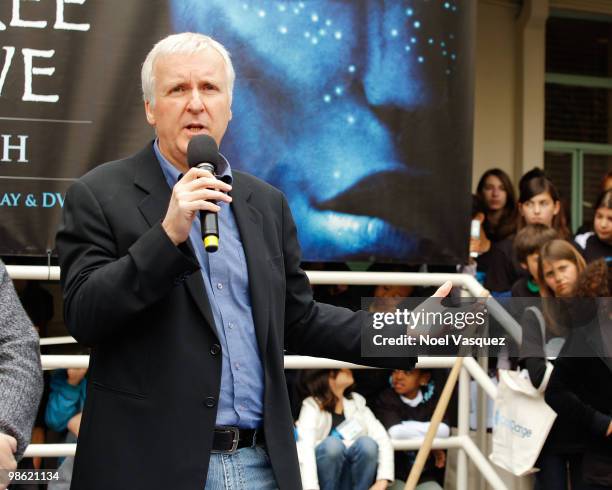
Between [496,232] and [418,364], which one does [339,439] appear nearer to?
[418,364]

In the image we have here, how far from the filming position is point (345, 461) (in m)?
5.02

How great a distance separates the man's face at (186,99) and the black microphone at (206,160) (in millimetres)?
81

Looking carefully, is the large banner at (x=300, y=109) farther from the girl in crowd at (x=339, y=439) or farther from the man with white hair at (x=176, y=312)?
the man with white hair at (x=176, y=312)

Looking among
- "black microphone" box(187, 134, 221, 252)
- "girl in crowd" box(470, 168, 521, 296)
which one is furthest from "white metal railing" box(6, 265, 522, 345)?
"black microphone" box(187, 134, 221, 252)

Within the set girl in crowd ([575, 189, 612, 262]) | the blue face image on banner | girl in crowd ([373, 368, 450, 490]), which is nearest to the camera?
the blue face image on banner

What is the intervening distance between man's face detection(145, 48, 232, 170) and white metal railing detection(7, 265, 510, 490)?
7.07 ft

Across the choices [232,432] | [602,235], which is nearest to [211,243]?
[232,432]

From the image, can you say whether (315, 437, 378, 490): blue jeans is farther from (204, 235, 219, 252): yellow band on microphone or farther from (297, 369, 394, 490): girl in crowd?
(204, 235, 219, 252): yellow band on microphone

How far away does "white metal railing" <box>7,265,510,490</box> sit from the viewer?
175 inches

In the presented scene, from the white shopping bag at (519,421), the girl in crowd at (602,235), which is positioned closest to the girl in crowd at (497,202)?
the girl in crowd at (602,235)

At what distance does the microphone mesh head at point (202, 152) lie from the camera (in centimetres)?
228

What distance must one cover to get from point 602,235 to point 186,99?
3.88m

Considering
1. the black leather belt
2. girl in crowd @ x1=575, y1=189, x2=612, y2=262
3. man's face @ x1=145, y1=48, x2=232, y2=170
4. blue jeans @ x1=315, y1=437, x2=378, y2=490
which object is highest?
man's face @ x1=145, y1=48, x2=232, y2=170

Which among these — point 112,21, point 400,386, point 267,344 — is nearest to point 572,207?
point 400,386
